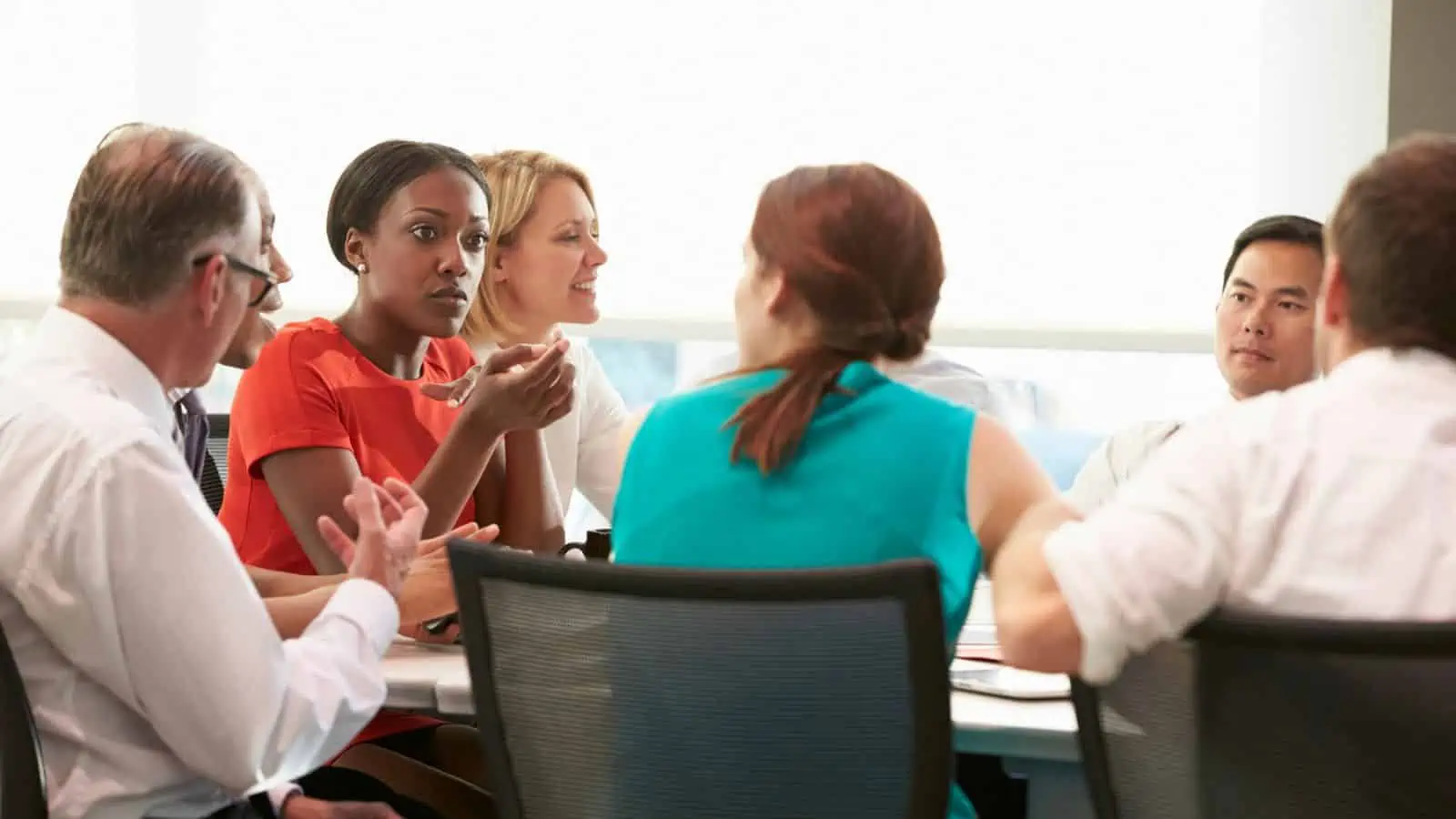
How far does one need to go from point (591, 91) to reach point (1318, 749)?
346cm

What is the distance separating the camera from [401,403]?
2.42 m

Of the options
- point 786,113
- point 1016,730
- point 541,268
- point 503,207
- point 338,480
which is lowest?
point 1016,730

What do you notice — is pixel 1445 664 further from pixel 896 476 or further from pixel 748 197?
pixel 748 197

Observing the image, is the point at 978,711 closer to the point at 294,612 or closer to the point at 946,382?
the point at 294,612

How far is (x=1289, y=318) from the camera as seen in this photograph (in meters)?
2.66

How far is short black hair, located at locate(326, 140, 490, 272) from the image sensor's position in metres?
2.47

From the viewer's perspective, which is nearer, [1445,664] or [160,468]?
[1445,664]

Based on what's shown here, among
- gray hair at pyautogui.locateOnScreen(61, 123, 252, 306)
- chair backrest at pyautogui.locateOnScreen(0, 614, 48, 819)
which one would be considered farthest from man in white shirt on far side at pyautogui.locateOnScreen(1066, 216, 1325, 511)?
chair backrest at pyautogui.locateOnScreen(0, 614, 48, 819)

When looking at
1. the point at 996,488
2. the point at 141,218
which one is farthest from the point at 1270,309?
the point at 141,218

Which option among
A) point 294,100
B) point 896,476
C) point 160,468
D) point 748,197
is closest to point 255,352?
point 160,468

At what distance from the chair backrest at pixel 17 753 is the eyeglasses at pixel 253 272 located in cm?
38

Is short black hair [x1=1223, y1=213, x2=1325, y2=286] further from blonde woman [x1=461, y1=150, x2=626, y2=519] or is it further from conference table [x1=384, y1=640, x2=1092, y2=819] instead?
conference table [x1=384, y1=640, x2=1092, y2=819]

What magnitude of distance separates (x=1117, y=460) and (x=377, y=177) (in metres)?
1.32

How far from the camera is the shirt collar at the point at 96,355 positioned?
1488 millimetres
